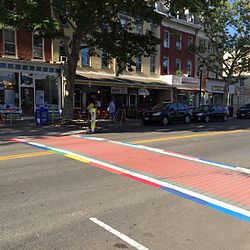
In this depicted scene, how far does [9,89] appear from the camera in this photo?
2173 centimetres

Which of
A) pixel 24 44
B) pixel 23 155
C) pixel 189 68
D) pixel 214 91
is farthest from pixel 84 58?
pixel 214 91

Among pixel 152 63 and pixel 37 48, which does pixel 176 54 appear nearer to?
pixel 152 63

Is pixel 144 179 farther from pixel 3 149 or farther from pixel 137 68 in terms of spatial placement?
pixel 137 68

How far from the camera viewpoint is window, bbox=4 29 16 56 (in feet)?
70.7

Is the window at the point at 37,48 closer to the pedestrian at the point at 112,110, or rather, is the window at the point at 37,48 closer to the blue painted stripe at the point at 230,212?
the pedestrian at the point at 112,110

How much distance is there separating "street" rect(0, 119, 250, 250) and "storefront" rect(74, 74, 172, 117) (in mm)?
15504

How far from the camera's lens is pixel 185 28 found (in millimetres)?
36625

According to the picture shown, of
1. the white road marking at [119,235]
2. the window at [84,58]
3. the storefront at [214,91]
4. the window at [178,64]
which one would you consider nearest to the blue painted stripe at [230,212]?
the white road marking at [119,235]

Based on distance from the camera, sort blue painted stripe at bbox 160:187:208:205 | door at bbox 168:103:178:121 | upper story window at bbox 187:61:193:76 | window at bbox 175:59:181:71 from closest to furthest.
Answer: blue painted stripe at bbox 160:187:208:205 < door at bbox 168:103:178:121 < window at bbox 175:59:181:71 < upper story window at bbox 187:61:193:76

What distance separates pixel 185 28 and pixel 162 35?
4749mm

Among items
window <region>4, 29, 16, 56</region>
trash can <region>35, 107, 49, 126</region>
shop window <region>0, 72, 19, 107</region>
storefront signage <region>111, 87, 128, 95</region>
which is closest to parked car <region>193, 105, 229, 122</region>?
storefront signage <region>111, 87, 128, 95</region>

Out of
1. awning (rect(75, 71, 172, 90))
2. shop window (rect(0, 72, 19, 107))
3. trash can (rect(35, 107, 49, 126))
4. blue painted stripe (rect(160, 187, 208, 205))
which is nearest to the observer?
blue painted stripe (rect(160, 187, 208, 205))

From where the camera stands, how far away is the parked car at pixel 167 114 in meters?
21.2

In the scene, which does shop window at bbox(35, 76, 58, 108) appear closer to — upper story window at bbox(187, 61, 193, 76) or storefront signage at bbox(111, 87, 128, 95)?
storefront signage at bbox(111, 87, 128, 95)
